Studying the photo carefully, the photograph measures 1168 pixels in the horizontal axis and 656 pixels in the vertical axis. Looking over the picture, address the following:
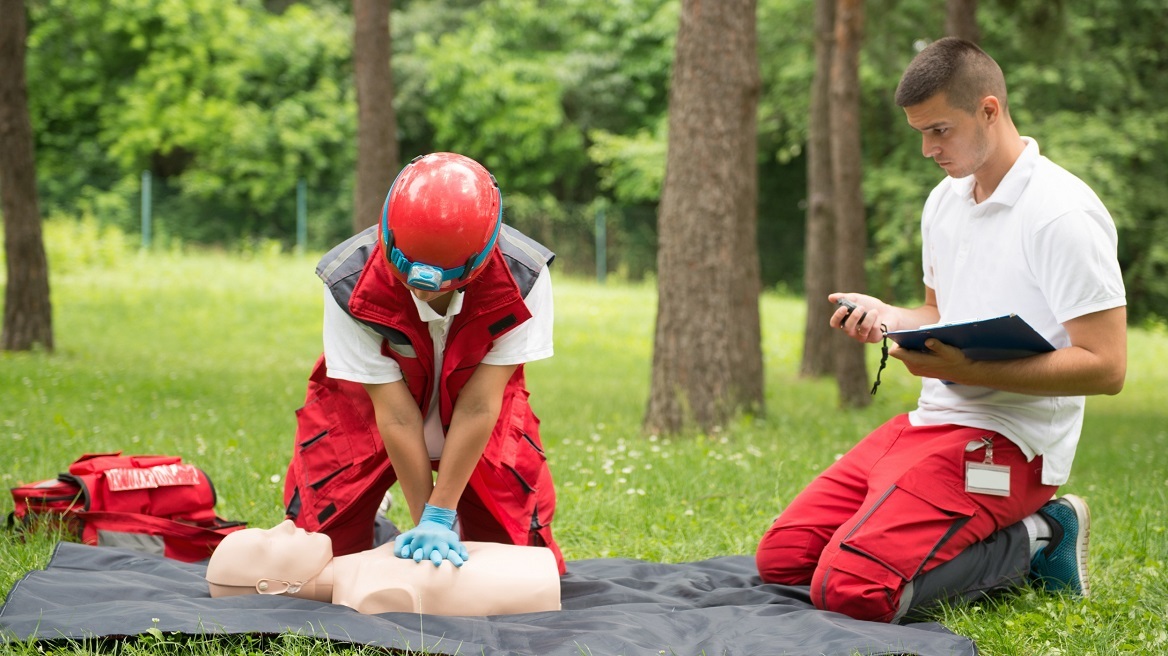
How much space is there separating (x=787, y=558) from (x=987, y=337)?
112cm

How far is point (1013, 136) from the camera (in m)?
3.71

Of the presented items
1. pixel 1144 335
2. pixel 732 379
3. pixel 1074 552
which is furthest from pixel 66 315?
pixel 1144 335

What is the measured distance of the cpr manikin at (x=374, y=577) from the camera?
3.42 m

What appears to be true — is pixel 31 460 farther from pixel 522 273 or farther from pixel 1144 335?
pixel 1144 335

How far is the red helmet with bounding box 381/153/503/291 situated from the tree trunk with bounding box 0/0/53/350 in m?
8.37

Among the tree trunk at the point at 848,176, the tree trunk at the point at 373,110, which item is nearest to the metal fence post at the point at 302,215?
the tree trunk at the point at 373,110

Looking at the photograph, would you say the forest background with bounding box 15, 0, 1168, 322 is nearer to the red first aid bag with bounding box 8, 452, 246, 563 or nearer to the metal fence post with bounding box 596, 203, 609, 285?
the metal fence post with bounding box 596, 203, 609, 285

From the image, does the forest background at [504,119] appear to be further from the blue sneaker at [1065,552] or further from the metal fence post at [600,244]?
the blue sneaker at [1065,552]

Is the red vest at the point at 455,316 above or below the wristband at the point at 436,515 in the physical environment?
above

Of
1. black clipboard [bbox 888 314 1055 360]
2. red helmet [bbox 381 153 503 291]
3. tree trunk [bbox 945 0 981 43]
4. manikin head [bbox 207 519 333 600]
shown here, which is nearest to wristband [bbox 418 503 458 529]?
manikin head [bbox 207 519 333 600]

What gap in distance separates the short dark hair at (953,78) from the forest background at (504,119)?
1550cm

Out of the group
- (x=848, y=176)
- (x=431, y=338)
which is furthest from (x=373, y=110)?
(x=431, y=338)

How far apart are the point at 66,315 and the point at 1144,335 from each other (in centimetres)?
1930

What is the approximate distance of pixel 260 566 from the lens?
11.5 feet
